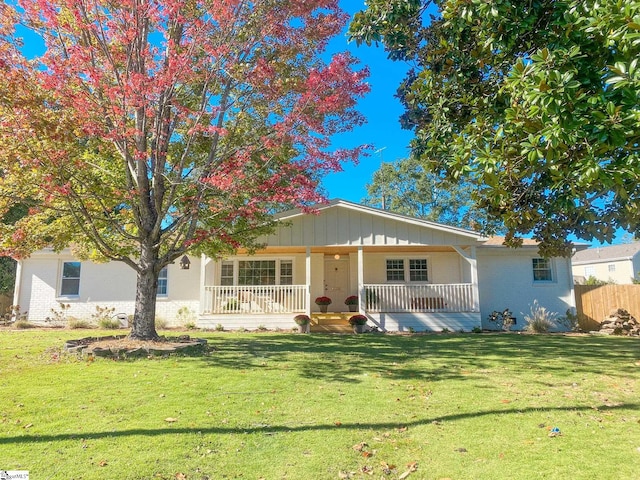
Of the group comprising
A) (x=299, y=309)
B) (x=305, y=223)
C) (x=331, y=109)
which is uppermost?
(x=331, y=109)

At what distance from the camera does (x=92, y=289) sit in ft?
55.2

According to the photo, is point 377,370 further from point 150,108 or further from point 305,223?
point 305,223

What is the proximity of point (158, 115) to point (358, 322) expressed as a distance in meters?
9.10

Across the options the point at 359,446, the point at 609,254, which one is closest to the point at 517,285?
the point at 359,446

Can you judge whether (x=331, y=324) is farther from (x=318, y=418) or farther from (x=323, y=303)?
(x=318, y=418)

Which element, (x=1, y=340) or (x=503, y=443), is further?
(x=1, y=340)

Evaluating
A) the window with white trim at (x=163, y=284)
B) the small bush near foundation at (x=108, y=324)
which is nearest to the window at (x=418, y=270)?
the window with white trim at (x=163, y=284)

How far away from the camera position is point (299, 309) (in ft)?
51.4

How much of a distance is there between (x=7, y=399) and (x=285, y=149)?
710 cm

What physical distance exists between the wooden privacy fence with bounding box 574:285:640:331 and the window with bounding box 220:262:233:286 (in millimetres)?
13847

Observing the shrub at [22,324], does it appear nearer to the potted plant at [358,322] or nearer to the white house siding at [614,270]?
the potted plant at [358,322]

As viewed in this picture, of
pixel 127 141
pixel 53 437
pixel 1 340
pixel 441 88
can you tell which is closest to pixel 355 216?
pixel 127 141

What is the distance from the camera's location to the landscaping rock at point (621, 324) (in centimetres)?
1430

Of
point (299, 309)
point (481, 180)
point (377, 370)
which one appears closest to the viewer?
point (481, 180)
